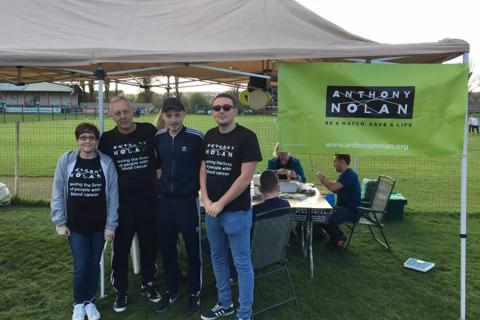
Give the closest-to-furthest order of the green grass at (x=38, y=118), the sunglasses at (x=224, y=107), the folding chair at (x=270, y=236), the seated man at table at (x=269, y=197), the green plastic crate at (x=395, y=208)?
the sunglasses at (x=224, y=107) → the folding chair at (x=270, y=236) → the seated man at table at (x=269, y=197) → the green plastic crate at (x=395, y=208) → the green grass at (x=38, y=118)

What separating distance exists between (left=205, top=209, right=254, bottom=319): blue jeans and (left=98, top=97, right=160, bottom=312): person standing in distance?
563mm

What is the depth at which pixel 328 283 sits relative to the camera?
403 cm

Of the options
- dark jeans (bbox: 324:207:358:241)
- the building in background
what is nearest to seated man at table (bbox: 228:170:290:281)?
dark jeans (bbox: 324:207:358:241)

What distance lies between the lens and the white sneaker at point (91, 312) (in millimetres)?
3244

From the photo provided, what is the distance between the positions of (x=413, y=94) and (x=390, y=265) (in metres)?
2.16

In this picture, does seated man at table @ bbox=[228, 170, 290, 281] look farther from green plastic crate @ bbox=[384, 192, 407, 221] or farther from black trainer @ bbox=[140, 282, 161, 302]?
green plastic crate @ bbox=[384, 192, 407, 221]

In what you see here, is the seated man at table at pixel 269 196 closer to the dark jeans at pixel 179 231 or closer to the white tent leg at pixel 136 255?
the dark jeans at pixel 179 231

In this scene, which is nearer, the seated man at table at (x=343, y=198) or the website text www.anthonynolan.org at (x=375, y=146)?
the website text www.anthonynolan.org at (x=375, y=146)

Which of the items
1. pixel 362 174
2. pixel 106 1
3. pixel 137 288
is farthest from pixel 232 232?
pixel 362 174

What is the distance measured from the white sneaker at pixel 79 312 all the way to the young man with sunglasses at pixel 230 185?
1171 millimetres

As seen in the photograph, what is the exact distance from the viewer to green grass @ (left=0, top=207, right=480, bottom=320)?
3459 millimetres

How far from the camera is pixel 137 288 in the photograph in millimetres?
3891

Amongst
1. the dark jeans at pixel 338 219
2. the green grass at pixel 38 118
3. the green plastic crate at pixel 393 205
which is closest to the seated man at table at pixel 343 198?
the dark jeans at pixel 338 219

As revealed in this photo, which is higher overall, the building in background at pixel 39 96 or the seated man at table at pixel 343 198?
the building in background at pixel 39 96
